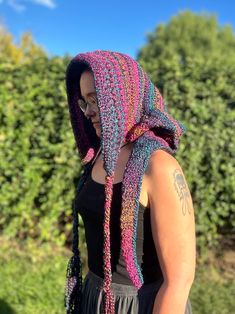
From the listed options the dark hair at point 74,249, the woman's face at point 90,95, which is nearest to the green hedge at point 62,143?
the dark hair at point 74,249

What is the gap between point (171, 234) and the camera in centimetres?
124

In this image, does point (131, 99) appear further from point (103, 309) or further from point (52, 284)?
point (52, 284)

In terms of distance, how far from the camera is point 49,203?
433 cm

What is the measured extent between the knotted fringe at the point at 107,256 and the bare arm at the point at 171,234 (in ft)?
0.49

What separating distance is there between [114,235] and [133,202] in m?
0.22

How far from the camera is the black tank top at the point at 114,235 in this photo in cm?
139

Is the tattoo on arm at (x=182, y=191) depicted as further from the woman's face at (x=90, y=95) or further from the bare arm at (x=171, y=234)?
the woman's face at (x=90, y=95)

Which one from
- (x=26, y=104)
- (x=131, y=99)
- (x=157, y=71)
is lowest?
(x=131, y=99)

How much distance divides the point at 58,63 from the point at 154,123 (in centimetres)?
324

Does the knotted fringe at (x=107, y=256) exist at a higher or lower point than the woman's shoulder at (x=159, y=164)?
lower

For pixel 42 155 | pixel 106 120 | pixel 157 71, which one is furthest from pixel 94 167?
pixel 157 71

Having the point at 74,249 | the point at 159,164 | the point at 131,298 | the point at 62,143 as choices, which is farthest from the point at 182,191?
the point at 62,143

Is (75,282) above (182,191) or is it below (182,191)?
below

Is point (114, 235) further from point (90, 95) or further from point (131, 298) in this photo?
point (90, 95)
